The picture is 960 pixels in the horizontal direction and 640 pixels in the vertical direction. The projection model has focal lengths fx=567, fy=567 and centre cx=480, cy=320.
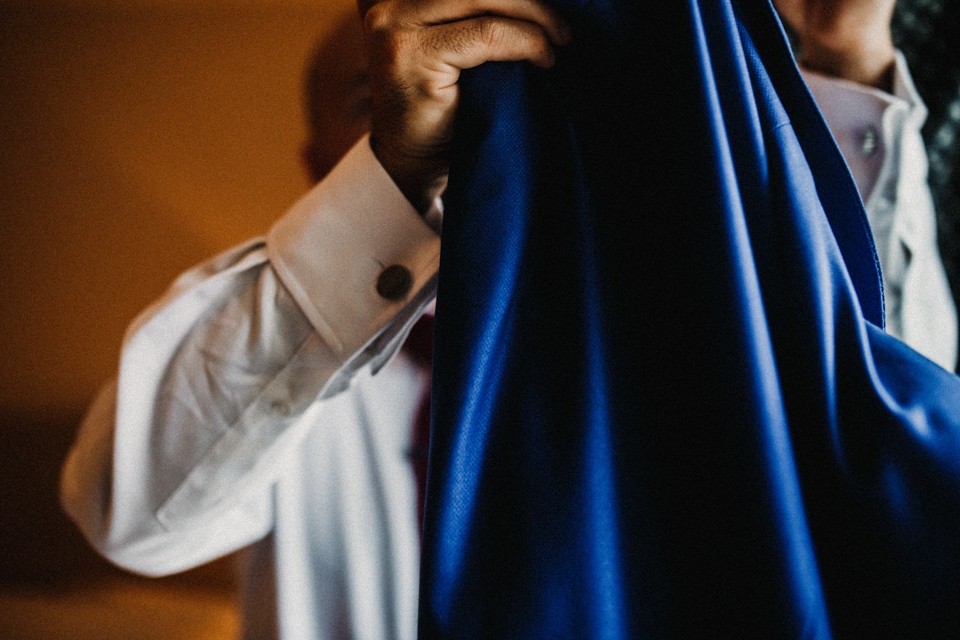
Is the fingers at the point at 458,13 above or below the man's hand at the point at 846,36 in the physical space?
above

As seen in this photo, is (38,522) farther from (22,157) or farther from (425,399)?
(425,399)

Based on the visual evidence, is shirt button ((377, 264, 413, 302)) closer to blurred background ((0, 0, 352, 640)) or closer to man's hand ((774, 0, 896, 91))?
man's hand ((774, 0, 896, 91))

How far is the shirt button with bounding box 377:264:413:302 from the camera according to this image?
35 centimetres

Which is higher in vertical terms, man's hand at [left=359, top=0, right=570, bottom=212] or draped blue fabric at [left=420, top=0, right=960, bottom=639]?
man's hand at [left=359, top=0, right=570, bottom=212]

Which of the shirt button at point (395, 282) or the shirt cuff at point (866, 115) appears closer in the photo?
the shirt button at point (395, 282)

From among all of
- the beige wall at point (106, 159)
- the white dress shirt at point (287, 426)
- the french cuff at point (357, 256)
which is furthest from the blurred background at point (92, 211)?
the french cuff at point (357, 256)

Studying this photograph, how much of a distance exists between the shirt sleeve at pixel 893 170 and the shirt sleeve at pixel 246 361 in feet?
1.25

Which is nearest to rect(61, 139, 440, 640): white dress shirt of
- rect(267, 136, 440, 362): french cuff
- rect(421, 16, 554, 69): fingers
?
rect(267, 136, 440, 362): french cuff

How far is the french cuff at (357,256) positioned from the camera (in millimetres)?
356

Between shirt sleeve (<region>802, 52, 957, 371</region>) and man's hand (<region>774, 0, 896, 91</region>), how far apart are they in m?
0.01

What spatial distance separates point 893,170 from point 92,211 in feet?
3.20

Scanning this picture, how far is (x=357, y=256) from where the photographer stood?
0.37 meters

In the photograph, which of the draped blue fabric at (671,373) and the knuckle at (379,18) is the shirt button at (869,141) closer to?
the draped blue fabric at (671,373)

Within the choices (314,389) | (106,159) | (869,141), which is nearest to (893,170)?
(869,141)
